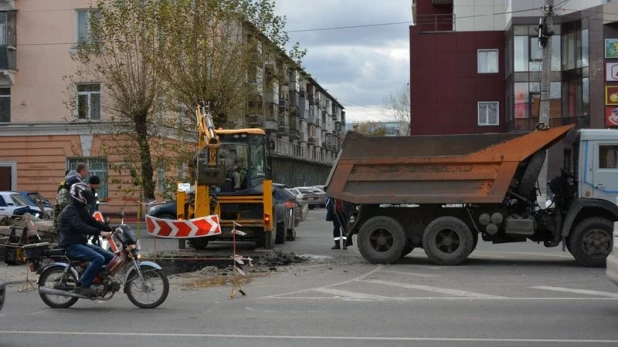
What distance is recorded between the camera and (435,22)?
48.1 metres

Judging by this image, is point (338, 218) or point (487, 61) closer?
point (338, 218)

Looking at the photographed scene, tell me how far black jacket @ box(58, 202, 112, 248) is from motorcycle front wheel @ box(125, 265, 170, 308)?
0.79m

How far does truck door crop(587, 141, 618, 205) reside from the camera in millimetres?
14727

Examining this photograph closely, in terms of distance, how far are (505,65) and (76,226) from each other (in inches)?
1536

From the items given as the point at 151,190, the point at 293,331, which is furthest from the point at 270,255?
the point at 151,190

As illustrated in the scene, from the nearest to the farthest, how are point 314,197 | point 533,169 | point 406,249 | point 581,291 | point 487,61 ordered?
point 581,291, point 533,169, point 406,249, point 487,61, point 314,197

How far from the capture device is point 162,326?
30.0ft

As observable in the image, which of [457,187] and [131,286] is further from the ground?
[457,187]

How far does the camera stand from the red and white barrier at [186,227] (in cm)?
1451

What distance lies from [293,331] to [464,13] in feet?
133

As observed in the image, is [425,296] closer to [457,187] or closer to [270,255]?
[457,187]

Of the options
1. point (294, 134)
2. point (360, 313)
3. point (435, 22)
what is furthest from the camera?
point (294, 134)

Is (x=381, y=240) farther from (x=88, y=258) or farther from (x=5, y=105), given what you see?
(x=5, y=105)

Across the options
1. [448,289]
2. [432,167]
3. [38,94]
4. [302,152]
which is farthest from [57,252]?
[302,152]
